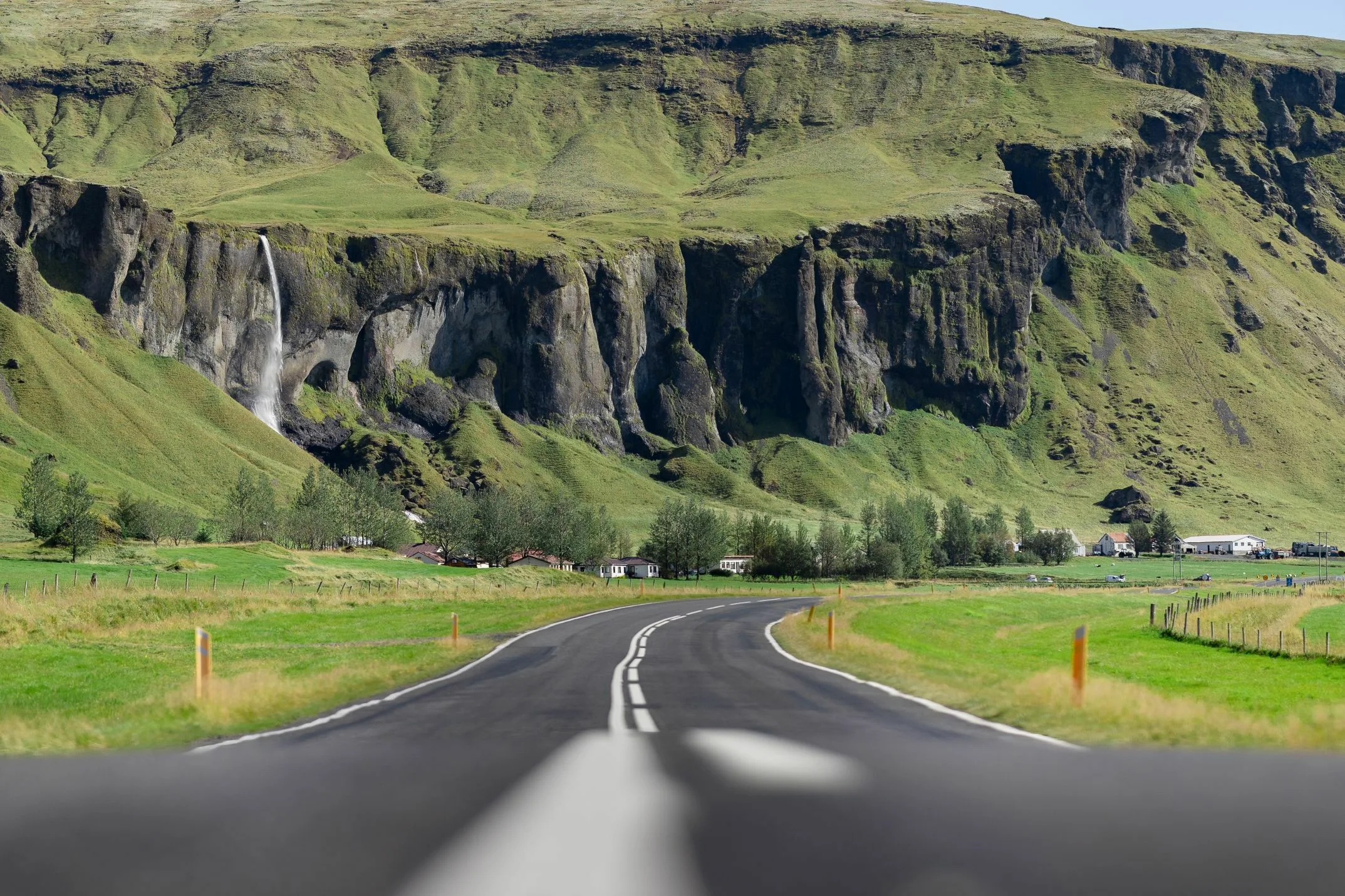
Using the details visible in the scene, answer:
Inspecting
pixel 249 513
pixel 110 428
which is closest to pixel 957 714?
pixel 249 513

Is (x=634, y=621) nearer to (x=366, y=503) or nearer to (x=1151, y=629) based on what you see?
(x=1151, y=629)

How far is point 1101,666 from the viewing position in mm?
43531

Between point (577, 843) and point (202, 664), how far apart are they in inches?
540

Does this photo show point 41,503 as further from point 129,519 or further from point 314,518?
point 314,518

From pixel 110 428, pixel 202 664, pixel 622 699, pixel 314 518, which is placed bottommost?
pixel 622 699

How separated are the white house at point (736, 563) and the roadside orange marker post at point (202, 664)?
152m

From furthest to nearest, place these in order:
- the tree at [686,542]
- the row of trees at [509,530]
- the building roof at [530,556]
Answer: the tree at [686,542]
the building roof at [530,556]
the row of trees at [509,530]

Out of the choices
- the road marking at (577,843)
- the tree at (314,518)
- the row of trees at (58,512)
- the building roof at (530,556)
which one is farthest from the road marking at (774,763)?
the building roof at (530,556)

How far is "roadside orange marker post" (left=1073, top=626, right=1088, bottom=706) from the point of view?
1702 centimetres

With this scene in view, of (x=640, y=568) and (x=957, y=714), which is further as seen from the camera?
(x=640, y=568)

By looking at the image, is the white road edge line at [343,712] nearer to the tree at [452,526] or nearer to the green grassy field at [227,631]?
the green grassy field at [227,631]

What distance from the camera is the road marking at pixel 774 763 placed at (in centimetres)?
1086

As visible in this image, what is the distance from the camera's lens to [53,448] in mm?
160500

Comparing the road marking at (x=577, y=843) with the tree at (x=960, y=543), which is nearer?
the road marking at (x=577, y=843)
